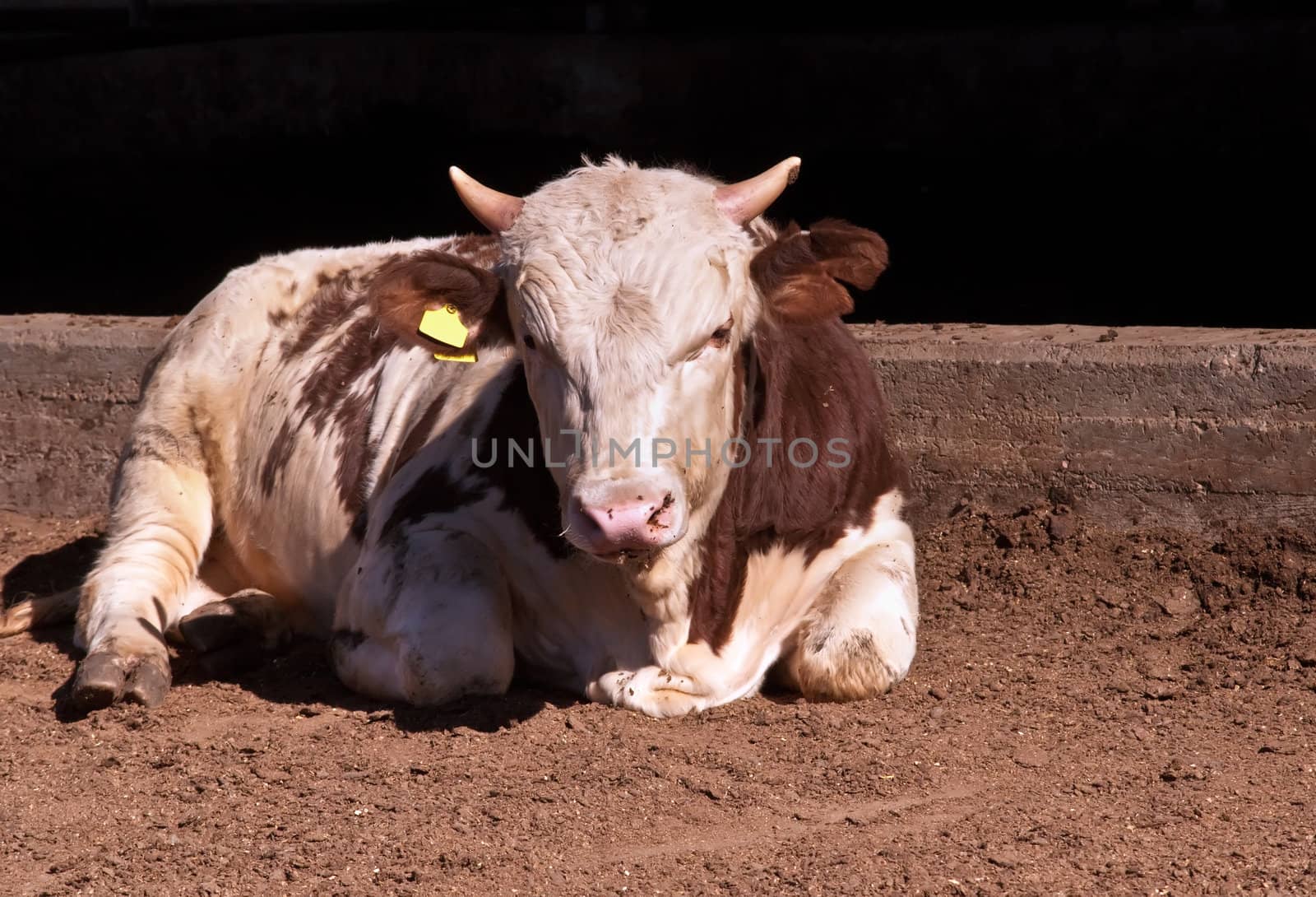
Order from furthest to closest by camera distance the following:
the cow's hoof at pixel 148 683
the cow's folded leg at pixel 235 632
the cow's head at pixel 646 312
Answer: the cow's folded leg at pixel 235 632, the cow's hoof at pixel 148 683, the cow's head at pixel 646 312

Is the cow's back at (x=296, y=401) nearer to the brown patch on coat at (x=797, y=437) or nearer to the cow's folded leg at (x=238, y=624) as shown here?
the cow's folded leg at (x=238, y=624)

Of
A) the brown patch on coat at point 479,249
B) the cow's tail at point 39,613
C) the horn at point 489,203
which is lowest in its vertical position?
the cow's tail at point 39,613

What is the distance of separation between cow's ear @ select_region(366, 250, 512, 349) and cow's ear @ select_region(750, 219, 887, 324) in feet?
2.37

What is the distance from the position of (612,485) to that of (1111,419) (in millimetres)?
2279

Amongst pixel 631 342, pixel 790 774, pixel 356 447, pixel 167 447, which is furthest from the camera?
pixel 167 447

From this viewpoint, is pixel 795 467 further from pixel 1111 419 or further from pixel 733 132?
pixel 733 132

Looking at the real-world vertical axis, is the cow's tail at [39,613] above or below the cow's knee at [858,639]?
below

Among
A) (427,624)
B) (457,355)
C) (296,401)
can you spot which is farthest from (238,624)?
(457,355)

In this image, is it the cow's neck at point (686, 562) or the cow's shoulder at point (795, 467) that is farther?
the cow's shoulder at point (795, 467)

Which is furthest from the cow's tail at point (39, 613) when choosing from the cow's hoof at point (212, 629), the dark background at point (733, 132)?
the dark background at point (733, 132)

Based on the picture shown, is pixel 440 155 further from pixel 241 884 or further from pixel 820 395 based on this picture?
pixel 241 884

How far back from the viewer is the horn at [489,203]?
4387 mm

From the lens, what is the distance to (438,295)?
14.4 ft

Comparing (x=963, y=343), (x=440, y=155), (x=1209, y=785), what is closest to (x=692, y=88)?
(x=440, y=155)
